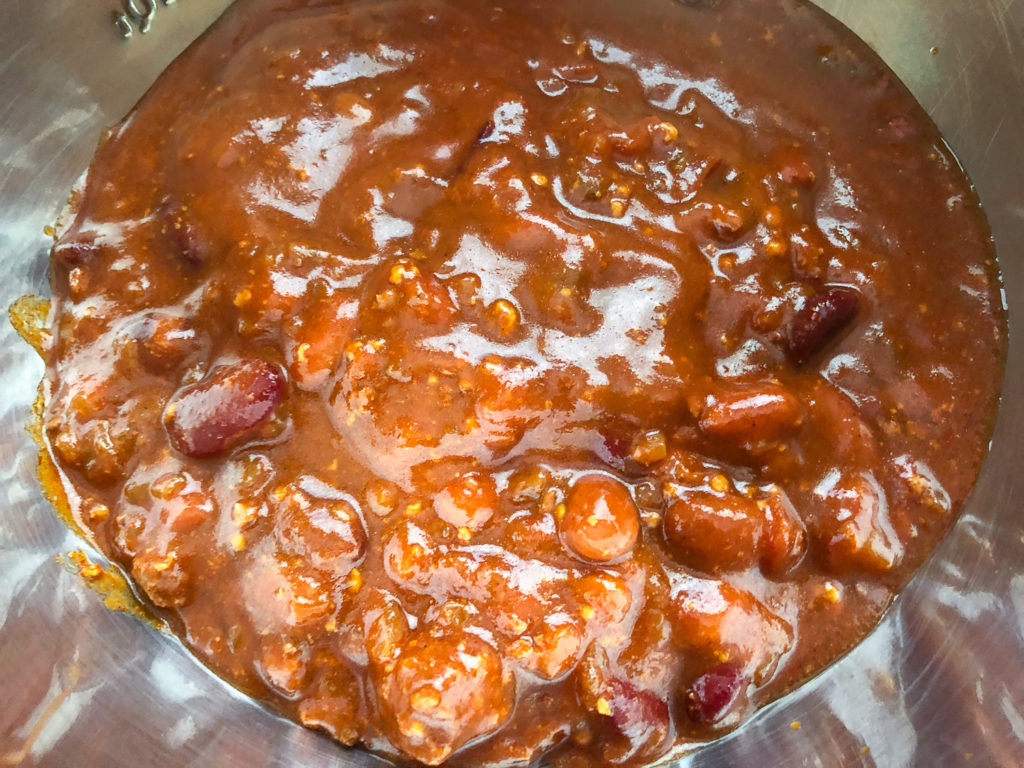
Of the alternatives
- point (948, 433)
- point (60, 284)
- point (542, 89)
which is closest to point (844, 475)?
point (948, 433)

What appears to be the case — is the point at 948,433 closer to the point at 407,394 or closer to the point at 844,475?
the point at 844,475

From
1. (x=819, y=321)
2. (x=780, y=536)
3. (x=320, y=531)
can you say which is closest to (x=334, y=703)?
(x=320, y=531)

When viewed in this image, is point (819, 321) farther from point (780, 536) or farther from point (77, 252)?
point (77, 252)

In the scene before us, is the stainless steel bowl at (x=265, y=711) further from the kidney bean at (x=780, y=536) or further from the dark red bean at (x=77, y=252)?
the kidney bean at (x=780, y=536)

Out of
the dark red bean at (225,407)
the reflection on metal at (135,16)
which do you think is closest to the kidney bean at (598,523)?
the dark red bean at (225,407)

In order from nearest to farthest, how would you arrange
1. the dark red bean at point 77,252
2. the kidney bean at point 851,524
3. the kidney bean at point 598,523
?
the kidney bean at point 598,523, the kidney bean at point 851,524, the dark red bean at point 77,252
